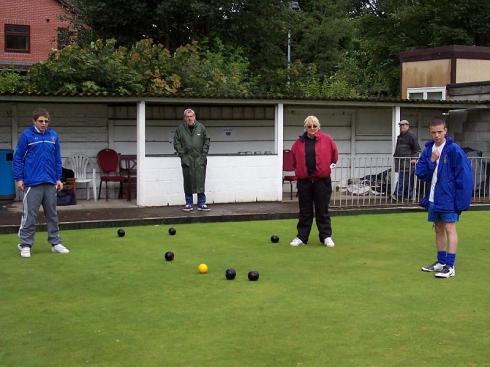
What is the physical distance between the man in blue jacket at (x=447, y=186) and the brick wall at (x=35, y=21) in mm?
34347

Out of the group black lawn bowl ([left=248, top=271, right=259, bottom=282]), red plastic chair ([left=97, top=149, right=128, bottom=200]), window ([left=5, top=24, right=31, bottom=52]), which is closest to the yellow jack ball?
black lawn bowl ([left=248, top=271, right=259, bottom=282])

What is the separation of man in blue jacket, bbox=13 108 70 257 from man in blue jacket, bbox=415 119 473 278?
184 inches

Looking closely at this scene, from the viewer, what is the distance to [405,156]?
15.2 m

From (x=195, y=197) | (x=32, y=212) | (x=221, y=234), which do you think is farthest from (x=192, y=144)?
(x=32, y=212)

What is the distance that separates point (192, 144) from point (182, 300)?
735 centimetres

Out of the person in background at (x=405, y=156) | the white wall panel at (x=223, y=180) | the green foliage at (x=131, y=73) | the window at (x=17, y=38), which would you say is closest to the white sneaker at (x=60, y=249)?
the white wall panel at (x=223, y=180)

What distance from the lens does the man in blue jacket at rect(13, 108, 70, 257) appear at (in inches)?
356

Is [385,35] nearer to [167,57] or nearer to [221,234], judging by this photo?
[167,57]

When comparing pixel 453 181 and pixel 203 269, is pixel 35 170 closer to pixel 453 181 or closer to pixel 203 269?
Result: pixel 203 269

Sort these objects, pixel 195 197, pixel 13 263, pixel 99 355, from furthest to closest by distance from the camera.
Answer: pixel 195 197
pixel 13 263
pixel 99 355

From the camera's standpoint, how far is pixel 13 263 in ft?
28.4

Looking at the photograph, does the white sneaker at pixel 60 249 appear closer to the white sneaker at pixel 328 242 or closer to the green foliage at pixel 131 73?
the white sneaker at pixel 328 242

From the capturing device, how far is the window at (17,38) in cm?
3916

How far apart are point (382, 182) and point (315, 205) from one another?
263 inches
